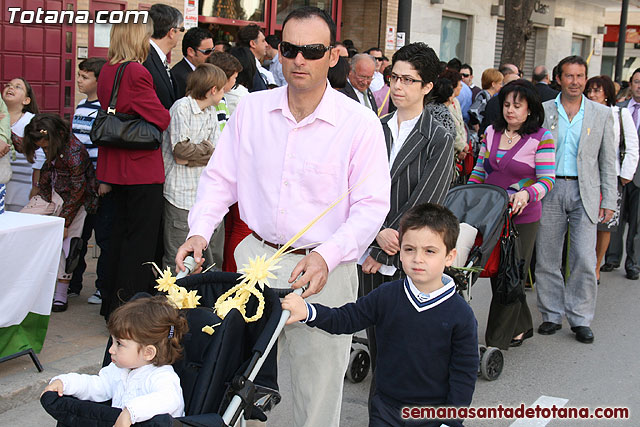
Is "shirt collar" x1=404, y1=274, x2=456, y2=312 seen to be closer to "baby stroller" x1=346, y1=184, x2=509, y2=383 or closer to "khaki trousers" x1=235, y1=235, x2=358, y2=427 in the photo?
"khaki trousers" x1=235, y1=235, x2=358, y2=427

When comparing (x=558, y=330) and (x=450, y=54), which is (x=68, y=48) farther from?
(x=450, y=54)

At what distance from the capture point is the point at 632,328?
23.9ft

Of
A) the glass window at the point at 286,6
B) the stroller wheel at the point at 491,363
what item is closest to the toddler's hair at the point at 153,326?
the stroller wheel at the point at 491,363

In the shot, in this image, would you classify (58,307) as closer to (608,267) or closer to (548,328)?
(548,328)

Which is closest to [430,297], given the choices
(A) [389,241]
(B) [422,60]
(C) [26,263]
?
(A) [389,241]

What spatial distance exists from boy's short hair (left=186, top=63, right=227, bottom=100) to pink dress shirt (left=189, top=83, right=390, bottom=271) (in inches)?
104

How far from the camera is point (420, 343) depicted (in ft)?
11.5

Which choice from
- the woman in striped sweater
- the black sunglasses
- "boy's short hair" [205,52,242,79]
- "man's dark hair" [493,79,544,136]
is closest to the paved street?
the woman in striped sweater

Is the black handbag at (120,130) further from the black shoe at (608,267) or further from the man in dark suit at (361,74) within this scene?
the black shoe at (608,267)

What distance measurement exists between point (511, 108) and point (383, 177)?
295cm

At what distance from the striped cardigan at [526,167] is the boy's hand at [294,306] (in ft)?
10.7

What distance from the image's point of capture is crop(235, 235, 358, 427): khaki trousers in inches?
148

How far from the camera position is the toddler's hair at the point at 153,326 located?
9.71 ft

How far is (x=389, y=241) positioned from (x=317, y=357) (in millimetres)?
959
